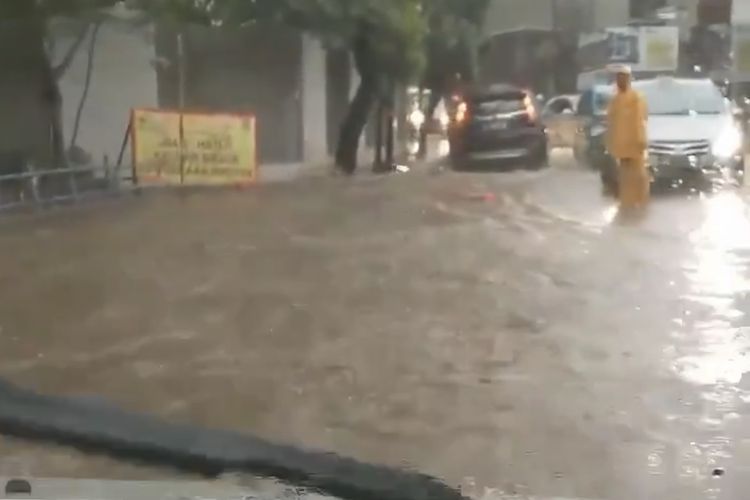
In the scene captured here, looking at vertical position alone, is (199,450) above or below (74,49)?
below

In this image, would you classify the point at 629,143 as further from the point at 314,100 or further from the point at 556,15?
the point at 314,100

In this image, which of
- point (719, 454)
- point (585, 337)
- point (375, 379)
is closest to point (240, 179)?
point (375, 379)

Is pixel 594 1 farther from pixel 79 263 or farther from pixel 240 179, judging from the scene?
pixel 79 263

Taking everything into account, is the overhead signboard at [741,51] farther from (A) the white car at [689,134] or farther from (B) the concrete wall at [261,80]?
(B) the concrete wall at [261,80]

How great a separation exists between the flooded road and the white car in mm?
39

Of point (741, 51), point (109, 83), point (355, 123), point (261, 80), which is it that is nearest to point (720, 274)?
point (741, 51)

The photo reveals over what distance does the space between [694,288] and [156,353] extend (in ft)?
2.35

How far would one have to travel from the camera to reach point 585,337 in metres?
1.66

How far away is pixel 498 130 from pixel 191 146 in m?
Result: 0.48

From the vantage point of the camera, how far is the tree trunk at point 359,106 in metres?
1.83

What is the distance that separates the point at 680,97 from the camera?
1.69 m

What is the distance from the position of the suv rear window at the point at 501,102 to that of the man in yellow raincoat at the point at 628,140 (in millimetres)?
116

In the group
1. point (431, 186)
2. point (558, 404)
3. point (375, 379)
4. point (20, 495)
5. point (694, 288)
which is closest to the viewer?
point (20, 495)

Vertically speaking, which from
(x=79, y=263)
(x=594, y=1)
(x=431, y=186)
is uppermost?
(x=594, y=1)
